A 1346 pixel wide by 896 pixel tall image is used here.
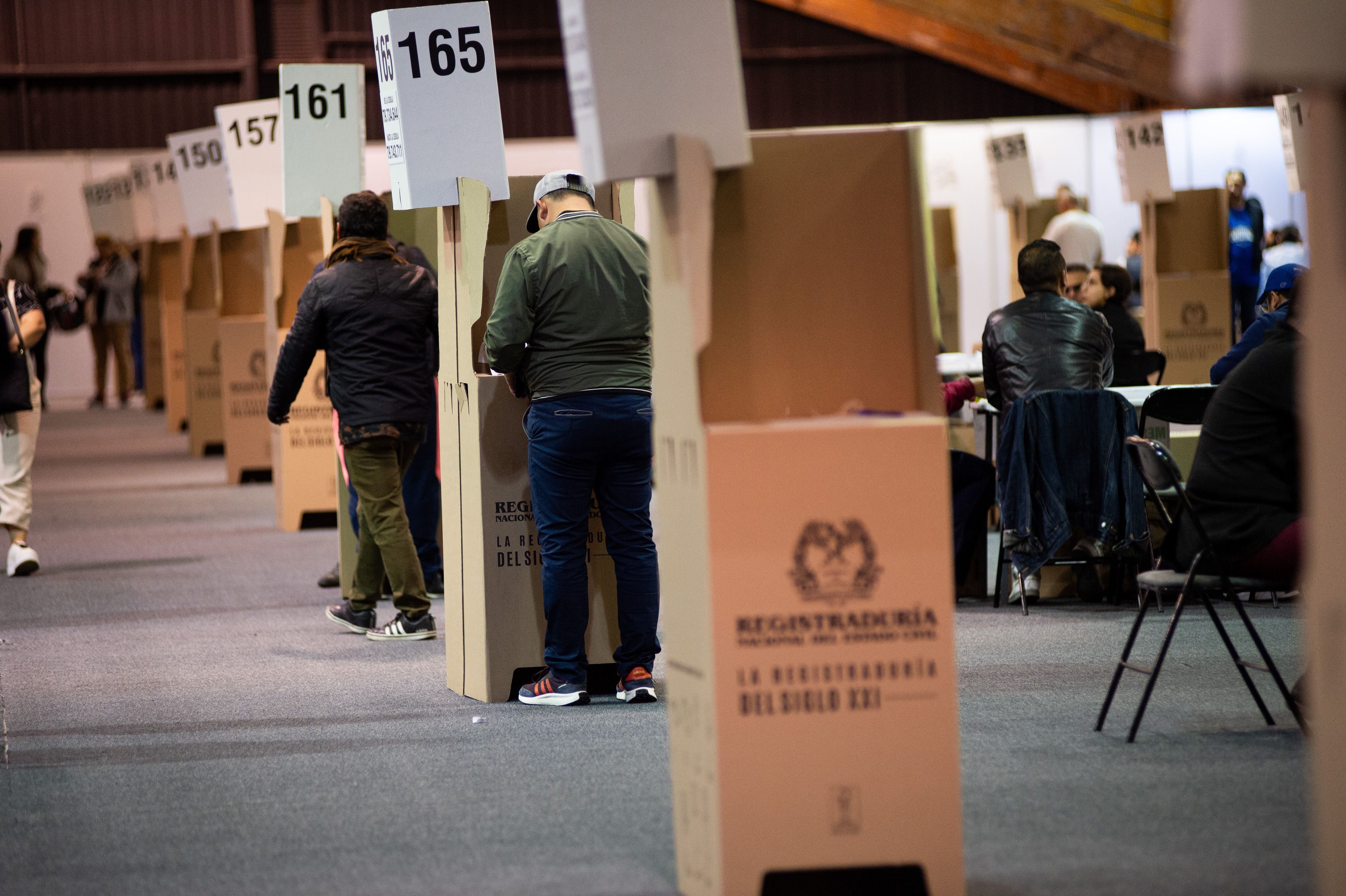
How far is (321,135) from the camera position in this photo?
7105mm

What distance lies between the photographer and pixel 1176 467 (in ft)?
12.8

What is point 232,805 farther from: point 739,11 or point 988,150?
point 739,11

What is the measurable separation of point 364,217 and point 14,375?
2.47 metres

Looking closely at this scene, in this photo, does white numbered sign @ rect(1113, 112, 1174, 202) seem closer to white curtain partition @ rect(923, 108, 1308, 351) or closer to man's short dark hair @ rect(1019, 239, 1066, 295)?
man's short dark hair @ rect(1019, 239, 1066, 295)

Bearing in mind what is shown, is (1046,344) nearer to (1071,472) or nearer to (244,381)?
(1071,472)

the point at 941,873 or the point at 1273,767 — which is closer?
the point at 941,873

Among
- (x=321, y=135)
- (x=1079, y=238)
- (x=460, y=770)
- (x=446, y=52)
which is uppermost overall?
(x=321, y=135)

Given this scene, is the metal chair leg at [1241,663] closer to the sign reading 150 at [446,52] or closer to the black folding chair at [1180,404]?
the black folding chair at [1180,404]

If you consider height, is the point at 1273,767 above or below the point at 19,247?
below

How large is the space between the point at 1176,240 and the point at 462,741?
711cm

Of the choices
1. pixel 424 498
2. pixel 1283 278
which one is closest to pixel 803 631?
pixel 1283 278

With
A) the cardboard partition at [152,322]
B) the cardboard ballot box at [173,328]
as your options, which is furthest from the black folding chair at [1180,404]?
the cardboard partition at [152,322]

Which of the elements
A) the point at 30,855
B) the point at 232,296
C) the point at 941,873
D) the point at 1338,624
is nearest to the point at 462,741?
the point at 30,855

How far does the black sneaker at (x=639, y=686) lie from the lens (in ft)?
15.3
